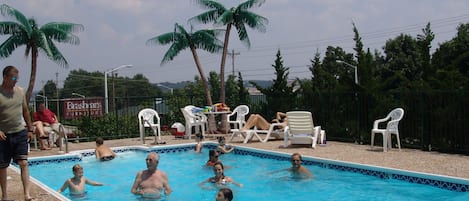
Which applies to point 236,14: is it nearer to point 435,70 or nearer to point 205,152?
point 205,152

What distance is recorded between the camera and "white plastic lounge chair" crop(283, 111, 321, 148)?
11.3m

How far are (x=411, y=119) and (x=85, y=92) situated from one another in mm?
87423

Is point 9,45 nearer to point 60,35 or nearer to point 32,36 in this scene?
point 32,36

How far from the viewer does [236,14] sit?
52.2ft

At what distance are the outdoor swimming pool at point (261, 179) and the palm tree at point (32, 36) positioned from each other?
3.08 m

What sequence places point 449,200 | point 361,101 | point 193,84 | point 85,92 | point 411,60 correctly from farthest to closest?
point 85,92
point 193,84
point 411,60
point 361,101
point 449,200

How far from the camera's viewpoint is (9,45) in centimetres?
1275

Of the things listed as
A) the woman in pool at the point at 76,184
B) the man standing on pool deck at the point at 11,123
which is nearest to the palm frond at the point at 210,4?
the woman in pool at the point at 76,184

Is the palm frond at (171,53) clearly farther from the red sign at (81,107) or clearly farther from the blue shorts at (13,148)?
the blue shorts at (13,148)

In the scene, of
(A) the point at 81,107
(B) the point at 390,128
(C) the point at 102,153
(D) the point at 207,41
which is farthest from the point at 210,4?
(B) the point at 390,128

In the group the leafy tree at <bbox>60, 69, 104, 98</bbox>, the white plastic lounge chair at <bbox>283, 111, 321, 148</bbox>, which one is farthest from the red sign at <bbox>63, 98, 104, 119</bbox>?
the leafy tree at <bbox>60, 69, 104, 98</bbox>

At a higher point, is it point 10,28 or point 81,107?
point 10,28

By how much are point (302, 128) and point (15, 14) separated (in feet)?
26.5

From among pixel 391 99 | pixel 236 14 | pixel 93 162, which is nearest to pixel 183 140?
pixel 93 162
